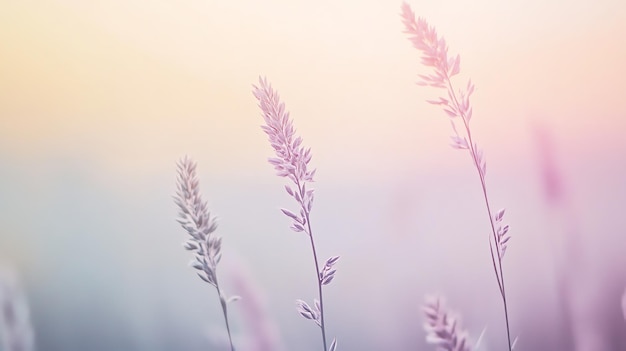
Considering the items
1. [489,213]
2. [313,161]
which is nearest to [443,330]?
[489,213]

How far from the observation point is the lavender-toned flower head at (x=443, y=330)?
0.69m

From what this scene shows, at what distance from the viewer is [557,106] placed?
2.48 feet

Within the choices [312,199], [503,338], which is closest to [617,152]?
[503,338]

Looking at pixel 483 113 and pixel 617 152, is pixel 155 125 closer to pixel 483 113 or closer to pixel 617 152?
pixel 483 113

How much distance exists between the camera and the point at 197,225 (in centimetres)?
79

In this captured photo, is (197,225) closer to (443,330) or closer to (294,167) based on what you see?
(294,167)

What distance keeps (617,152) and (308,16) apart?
20.2 inches

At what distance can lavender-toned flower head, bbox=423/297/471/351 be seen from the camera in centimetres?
69

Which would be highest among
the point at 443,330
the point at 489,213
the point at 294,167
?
the point at 294,167

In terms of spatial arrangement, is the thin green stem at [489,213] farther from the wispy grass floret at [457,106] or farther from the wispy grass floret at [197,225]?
the wispy grass floret at [197,225]

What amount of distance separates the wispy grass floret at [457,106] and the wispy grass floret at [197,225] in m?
0.39

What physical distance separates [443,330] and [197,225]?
15.7 inches

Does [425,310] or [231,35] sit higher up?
[231,35]

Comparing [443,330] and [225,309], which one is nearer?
[443,330]
